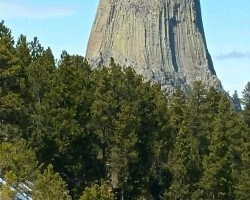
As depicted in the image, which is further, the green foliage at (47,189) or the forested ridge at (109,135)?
the forested ridge at (109,135)

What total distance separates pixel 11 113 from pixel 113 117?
6116 millimetres

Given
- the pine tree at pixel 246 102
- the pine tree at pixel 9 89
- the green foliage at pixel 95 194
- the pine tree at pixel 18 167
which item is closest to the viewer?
the green foliage at pixel 95 194

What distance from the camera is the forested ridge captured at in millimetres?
54094

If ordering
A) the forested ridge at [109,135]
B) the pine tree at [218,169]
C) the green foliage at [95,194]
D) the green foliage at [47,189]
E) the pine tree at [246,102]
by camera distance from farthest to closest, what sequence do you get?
the pine tree at [246,102] → the pine tree at [218,169] → the forested ridge at [109,135] → the green foliage at [95,194] → the green foliage at [47,189]

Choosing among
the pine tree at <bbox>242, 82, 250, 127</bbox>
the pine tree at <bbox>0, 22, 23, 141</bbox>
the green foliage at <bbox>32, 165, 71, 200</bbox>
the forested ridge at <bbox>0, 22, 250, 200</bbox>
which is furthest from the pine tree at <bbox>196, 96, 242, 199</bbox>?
the pine tree at <bbox>242, 82, 250, 127</bbox>

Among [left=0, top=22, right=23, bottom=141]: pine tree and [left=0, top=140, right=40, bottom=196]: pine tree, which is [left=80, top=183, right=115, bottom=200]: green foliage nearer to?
[left=0, top=140, right=40, bottom=196]: pine tree

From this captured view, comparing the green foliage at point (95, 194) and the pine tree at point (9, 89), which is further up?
the pine tree at point (9, 89)

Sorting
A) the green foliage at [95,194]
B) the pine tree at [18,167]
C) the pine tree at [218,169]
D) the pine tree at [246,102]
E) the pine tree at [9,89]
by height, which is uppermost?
the pine tree at [246,102]

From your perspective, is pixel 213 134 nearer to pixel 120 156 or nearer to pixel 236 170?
pixel 236 170

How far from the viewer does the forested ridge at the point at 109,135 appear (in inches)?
2130

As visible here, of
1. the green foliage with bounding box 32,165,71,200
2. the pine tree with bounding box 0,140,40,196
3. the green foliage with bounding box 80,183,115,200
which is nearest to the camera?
the green foliage with bounding box 32,165,71,200

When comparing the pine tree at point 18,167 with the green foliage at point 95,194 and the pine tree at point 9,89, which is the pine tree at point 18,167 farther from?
the pine tree at point 9,89

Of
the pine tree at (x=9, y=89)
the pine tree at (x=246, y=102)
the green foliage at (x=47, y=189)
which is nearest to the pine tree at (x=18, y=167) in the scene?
the green foliage at (x=47, y=189)

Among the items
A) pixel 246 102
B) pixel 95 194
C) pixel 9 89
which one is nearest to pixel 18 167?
pixel 95 194
